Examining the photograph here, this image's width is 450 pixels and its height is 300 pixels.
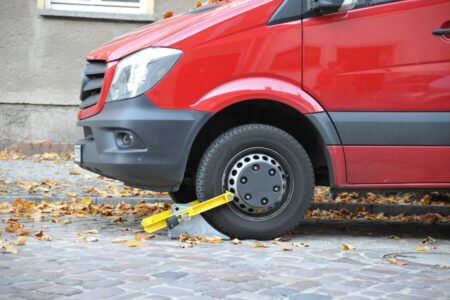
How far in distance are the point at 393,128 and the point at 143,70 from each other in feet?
5.73

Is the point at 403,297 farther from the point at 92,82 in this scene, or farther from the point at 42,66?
the point at 42,66

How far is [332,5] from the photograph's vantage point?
4809mm

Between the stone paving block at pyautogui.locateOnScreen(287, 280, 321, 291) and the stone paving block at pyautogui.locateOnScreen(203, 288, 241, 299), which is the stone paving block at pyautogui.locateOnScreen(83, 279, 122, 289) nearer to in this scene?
the stone paving block at pyautogui.locateOnScreen(203, 288, 241, 299)

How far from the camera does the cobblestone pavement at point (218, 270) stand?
3398mm

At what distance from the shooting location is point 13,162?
926 cm

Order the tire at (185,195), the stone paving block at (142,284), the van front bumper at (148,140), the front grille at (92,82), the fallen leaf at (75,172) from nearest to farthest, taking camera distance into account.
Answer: the stone paving block at (142,284), the van front bumper at (148,140), the front grille at (92,82), the tire at (185,195), the fallen leaf at (75,172)

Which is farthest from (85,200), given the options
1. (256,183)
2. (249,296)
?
(249,296)

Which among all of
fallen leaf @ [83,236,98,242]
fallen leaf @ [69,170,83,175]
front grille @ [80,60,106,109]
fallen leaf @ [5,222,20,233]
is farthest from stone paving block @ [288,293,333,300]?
fallen leaf @ [69,170,83,175]

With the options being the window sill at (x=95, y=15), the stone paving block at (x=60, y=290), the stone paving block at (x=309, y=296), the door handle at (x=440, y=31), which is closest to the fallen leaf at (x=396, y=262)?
the stone paving block at (x=309, y=296)

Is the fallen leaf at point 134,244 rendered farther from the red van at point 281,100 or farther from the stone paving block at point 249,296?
the stone paving block at point 249,296

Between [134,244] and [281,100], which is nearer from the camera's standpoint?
[134,244]

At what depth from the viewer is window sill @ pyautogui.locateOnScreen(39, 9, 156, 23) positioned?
10922 mm

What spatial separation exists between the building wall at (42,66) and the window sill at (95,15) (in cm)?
9

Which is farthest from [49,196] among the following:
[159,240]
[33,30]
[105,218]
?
[33,30]
